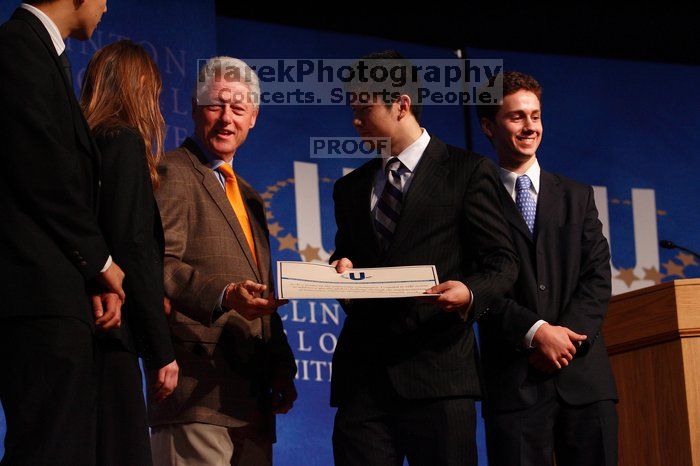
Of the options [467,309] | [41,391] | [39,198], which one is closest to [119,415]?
[41,391]

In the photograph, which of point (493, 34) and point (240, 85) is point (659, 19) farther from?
point (240, 85)

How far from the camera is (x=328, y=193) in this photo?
218 inches

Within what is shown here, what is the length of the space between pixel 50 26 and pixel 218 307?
0.97 metres

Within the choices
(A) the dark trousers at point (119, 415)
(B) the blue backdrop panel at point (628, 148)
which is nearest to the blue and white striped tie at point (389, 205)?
(A) the dark trousers at point (119, 415)

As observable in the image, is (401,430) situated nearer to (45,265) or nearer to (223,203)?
(223,203)

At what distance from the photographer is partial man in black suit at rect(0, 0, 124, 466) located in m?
2.07

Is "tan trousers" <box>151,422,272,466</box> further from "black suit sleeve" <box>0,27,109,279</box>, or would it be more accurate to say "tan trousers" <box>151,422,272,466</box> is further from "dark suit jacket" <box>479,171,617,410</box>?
"black suit sleeve" <box>0,27,109,279</box>

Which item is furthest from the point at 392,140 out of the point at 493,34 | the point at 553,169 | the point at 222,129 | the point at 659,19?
the point at 659,19

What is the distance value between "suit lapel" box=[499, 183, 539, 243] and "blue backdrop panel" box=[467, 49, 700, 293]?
2669 mm

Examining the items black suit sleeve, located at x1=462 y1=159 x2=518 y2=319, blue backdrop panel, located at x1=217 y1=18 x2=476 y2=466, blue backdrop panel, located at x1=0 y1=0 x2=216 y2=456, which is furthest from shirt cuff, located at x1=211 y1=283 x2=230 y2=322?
blue backdrop panel, located at x1=217 y1=18 x2=476 y2=466

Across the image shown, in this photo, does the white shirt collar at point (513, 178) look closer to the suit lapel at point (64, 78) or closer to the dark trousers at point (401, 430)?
the dark trousers at point (401, 430)

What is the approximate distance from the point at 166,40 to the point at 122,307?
9.38ft

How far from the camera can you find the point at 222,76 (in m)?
3.40

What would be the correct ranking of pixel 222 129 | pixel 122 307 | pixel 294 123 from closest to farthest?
pixel 122 307
pixel 222 129
pixel 294 123
